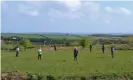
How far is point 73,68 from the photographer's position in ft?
95.7

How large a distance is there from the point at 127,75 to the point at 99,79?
9.32ft

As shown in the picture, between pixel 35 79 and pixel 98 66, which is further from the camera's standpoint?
pixel 98 66

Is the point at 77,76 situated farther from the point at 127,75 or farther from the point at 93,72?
the point at 127,75

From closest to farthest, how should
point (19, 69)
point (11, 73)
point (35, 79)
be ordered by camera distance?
point (35, 79) → point (11, 73) → point (19, 69)

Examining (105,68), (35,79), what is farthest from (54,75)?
(105,68)

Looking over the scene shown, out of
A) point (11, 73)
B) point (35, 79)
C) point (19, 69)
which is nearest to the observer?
point (35, 79)

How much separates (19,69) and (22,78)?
10.7ft

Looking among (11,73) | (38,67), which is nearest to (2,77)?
(11,73)

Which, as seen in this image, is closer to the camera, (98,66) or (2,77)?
(2,77)

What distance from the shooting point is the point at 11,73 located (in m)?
26.8

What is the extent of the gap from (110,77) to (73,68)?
4411 mm

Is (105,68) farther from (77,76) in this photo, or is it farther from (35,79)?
(35,79)

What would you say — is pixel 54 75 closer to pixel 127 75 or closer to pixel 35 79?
pixel 35 79

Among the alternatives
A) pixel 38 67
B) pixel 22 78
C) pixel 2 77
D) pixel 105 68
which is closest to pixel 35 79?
pixel 22 78
